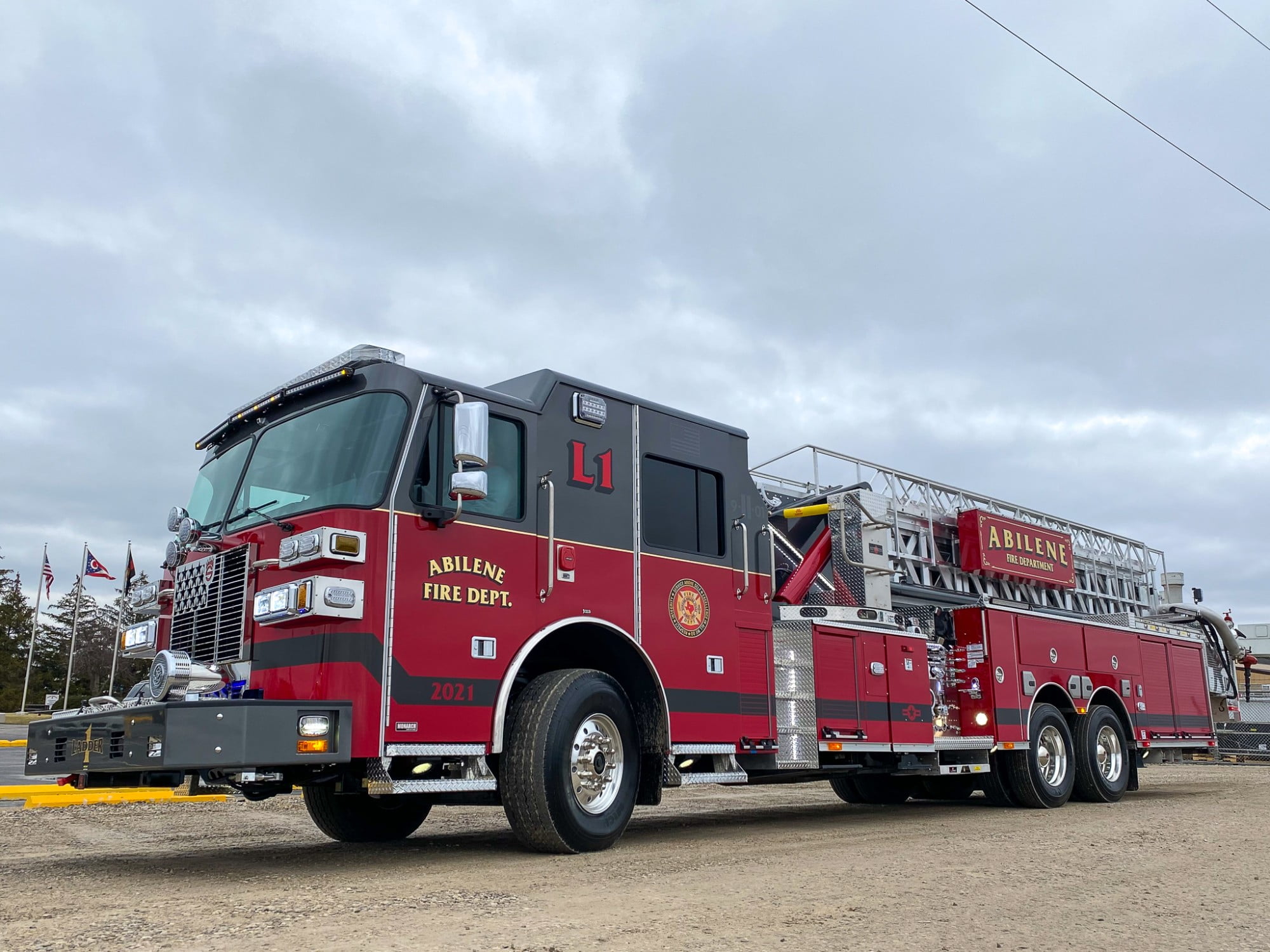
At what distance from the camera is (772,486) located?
37.5 feet

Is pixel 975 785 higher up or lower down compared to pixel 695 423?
lower down

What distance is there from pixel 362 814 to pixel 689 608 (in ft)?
9.63

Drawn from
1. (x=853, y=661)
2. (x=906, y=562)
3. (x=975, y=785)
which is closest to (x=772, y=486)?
(x=906, y=562)

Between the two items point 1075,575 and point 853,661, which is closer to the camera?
point 853,661

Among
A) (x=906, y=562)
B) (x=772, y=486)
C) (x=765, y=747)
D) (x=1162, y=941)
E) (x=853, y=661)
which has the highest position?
(x=772, y=486)

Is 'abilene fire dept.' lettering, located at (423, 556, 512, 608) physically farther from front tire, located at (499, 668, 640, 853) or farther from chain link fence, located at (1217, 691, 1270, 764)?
chain link fence, located at (1217, 691, 1270, 764)

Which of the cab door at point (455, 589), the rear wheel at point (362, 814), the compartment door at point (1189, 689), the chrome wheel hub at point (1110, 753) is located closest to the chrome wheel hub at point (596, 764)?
the cab door at point (455, 589)

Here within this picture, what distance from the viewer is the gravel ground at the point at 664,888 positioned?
4.49 meters

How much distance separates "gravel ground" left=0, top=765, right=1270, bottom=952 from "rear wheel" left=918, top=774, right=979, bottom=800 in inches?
102

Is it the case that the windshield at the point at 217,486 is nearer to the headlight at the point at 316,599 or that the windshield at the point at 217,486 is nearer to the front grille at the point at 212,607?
the front grille at the point at 212,607

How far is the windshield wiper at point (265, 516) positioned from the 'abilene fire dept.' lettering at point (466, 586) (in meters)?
0.85

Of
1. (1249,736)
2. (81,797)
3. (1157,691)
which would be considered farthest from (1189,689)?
(81,797)

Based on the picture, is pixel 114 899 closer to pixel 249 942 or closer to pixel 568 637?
pixel 249 942

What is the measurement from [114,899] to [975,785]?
9613 mm
